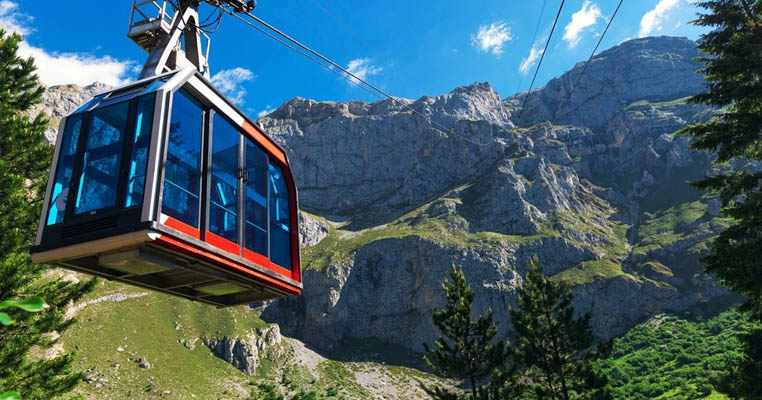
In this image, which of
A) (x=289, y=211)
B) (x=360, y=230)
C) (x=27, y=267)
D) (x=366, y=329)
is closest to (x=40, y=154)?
(x=27, y=267)

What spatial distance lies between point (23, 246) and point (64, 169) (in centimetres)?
1130

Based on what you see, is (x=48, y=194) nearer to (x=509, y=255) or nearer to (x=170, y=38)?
(x=170, y=38)

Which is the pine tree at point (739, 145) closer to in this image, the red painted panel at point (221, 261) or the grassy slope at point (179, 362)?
the red painted panel at point (221, 261)

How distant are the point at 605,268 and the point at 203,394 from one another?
113 m

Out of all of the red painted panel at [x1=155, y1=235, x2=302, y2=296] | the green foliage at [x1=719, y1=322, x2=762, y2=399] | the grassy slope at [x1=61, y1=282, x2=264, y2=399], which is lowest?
the green foliage at [x1=719, y1=322, x2=762, y2=399]

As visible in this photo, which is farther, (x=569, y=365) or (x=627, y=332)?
(x=627, y=332)

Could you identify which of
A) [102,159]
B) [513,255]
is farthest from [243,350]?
[102,159]

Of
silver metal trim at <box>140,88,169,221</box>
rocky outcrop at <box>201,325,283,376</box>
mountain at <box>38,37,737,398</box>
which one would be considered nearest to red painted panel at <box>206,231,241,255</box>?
silver metal trim at <box>140,88,169,221</box>

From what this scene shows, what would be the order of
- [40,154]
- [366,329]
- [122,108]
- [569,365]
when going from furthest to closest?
1. [366,329]
2. [569,365]
3. [40,154]
4. [122,108]

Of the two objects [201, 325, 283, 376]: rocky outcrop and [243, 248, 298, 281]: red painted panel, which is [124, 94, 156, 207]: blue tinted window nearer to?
[243, 248, 298, 281]: red painted panel

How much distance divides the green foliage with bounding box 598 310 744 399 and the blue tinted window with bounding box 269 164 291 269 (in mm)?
94865

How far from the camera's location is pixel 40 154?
17766mm

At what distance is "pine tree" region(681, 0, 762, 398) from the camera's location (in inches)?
588

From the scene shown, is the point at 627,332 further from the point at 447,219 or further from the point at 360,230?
the point at 360,230
